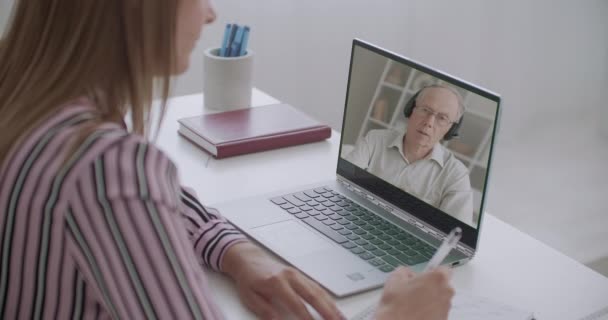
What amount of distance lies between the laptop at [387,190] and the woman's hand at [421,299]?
123 mm

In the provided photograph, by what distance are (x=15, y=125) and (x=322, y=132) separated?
83cm

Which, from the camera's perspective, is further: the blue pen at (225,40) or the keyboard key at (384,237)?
the blue pen at (225,40)

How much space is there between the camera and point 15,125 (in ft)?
2.33

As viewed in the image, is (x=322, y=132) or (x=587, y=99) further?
(x=587, y=99)

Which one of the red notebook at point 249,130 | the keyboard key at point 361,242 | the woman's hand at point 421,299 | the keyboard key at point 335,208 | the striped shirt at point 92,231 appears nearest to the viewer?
the striped shirt at point 92,231

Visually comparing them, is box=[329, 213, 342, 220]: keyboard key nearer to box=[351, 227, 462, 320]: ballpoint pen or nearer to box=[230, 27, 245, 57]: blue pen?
box=[351, 227, 462, 320]: ballpoint pen

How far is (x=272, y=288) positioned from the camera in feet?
3.06

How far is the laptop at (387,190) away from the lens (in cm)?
101

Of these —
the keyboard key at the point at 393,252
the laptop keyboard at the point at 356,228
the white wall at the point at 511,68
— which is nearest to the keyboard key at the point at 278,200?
the laptop keyboard at the point at 356,228

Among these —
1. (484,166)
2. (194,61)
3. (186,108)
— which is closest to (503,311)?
(484,166)

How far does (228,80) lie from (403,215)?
1.86 feet

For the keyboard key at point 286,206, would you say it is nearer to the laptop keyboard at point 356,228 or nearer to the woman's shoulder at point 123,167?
the laptop keyboard at point 356,228

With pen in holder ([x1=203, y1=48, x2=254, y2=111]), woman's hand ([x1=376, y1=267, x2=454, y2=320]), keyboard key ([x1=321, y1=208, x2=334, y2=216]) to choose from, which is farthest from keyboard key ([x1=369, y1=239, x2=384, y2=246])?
pen in holder ([x1=203, y1=48, x2=254, y2=111])

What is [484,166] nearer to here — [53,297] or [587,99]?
[53,297]
